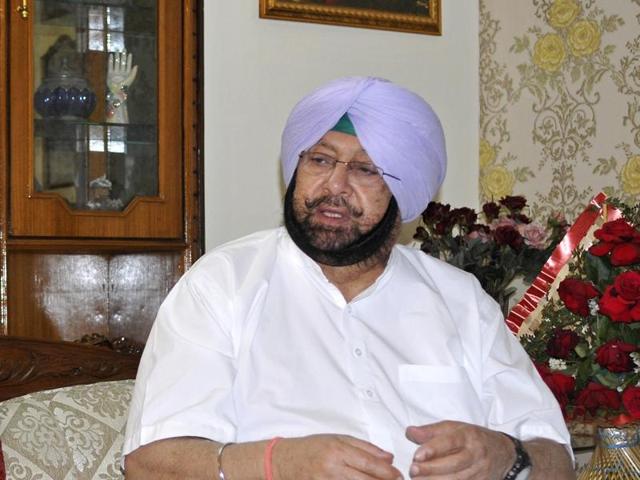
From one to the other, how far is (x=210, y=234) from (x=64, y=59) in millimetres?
675

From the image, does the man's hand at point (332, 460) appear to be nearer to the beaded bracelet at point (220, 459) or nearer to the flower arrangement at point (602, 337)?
the beaded bracelet at point (220, 459)

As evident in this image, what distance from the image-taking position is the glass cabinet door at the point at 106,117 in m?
3.04

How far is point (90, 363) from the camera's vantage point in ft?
7.99

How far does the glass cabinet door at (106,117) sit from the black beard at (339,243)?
1121 millimetres

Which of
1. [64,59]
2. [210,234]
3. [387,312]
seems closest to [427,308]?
[387,312]

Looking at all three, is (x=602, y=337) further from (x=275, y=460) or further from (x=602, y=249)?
(x=275, y=460)

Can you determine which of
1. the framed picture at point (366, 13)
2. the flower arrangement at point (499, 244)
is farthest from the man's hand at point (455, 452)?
the framed picture at point (366, 13)

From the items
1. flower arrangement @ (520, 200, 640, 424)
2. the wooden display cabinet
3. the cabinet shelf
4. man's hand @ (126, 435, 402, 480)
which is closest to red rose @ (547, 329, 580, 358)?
flower arrangement @ (520, 200, 640, 424)

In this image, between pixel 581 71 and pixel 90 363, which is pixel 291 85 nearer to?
pixel 581 71

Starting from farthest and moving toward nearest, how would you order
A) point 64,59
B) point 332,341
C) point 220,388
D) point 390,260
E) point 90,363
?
point 64,59
point 90,363
point 390,260
point 332,341
point 220,388

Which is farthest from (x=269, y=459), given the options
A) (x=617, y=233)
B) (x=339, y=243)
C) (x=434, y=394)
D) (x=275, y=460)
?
(x=617, y=233)

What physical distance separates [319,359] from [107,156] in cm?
148

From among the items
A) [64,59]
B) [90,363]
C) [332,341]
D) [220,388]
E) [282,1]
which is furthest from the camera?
[282,1]

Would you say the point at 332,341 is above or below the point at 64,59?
below
